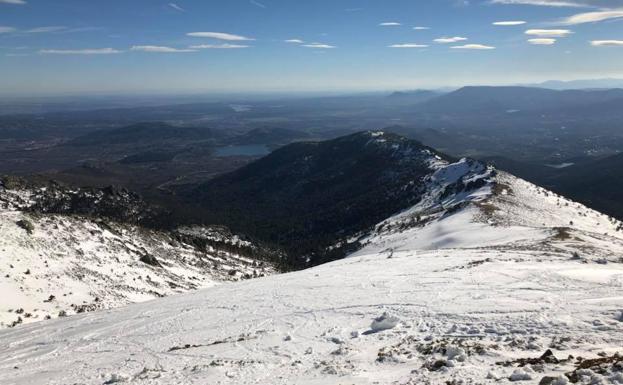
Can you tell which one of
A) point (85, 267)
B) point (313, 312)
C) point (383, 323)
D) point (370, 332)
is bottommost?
point (85, 267)

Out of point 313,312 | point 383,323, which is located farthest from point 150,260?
point 383,323

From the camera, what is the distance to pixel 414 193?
109m

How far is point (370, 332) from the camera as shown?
19.0m

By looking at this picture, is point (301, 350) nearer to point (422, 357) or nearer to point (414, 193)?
point (422, 357)

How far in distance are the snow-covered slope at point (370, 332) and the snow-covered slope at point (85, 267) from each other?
6.58 meters

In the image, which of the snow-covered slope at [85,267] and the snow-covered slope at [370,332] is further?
the snow-covered slope at [85,267]

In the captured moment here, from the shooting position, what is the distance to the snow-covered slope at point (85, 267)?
34312 millimetres

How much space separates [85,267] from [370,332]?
32311 millimetres

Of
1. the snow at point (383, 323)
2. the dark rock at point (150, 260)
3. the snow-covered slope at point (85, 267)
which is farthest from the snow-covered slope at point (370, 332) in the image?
the dark rock at point (150, 260)

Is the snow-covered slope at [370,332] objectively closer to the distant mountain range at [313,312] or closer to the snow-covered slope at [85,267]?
the distant mountain range at [313,312]

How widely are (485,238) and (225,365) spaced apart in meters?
43.1

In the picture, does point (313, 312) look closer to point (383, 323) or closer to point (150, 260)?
point (383, 323)

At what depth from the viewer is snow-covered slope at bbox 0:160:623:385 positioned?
47.1 feet

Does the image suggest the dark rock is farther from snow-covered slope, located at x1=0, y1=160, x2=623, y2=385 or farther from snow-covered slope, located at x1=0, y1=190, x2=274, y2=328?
snow-covered slope, located at x1=0, y1=160, x2=623, y2=385
